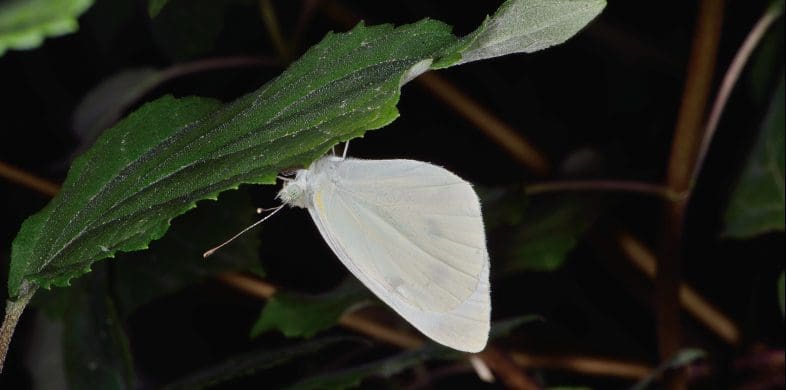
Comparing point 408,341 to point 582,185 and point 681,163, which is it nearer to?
point 582,185

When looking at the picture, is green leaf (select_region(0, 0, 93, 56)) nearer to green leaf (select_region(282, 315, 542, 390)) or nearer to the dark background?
green leaf (select_region(282, 315, 542, 390))

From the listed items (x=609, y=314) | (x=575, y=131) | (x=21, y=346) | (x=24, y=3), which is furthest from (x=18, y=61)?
(x=24, y=3)

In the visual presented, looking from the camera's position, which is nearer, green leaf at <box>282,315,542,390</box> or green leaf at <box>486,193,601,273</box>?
green leaf at <box>282,315,542,390</box>

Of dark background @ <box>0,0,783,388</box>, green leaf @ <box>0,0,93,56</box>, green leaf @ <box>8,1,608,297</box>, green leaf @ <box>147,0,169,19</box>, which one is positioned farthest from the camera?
dark background @ <box>0,0,783,388</box>

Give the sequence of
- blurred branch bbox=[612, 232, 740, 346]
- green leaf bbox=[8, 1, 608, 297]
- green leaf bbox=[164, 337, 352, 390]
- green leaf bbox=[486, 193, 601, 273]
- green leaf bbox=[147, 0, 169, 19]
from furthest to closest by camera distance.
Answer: blurred branch bbox=[612, 232, 740, 346] → green leaf bbox=[486, 193, 601, 273] → green leaf bbox=[164, 337, 352, 390] → green leaf bbox=[147, 0, 169, 19] → green leaf bbox=[8, 1, 608, 297]

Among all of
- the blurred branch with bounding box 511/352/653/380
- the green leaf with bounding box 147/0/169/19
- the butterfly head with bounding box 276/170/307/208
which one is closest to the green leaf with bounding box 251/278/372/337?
the butterfly head with bounding box 276/170/307/208

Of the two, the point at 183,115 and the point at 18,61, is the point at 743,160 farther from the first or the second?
the point at 18,61
